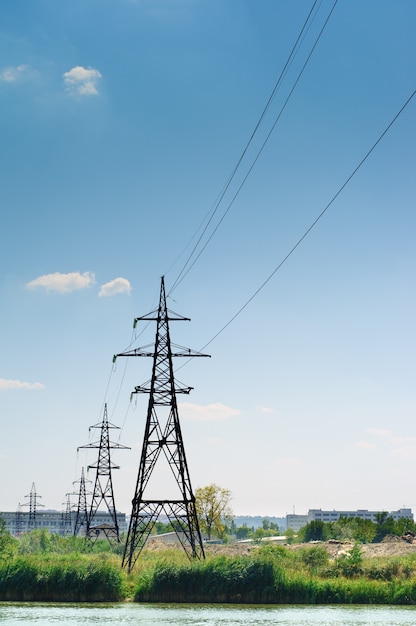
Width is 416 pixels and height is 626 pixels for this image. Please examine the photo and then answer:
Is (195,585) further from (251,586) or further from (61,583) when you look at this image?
(61,583)

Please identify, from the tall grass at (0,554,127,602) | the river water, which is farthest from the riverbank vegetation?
the river water

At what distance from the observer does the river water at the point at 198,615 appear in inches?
1622

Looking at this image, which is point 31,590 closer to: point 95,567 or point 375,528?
point 95,567

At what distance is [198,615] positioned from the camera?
4422 cm

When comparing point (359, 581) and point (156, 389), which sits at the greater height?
point (156, 389)

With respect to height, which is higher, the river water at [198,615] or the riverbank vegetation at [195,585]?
the riverbank vegetation at [195,585]

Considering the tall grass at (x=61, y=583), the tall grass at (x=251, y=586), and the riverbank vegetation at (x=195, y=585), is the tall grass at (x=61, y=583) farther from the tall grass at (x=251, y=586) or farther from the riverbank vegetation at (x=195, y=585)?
the tall grass at (x=251, y=586)

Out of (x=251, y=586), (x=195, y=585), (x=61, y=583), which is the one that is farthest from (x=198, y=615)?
(x=61, y=583)

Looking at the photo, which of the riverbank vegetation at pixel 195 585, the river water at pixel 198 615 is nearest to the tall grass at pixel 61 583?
the riverbank vegetation at pixel 195 585

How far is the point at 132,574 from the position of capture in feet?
180

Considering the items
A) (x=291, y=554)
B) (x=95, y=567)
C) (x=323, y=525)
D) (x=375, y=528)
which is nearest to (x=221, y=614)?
(x=95, y=567)

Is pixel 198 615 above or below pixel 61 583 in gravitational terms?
below

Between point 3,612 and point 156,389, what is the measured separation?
20.1 m

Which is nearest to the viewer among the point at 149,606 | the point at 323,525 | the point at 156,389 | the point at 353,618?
the point at 353,618
